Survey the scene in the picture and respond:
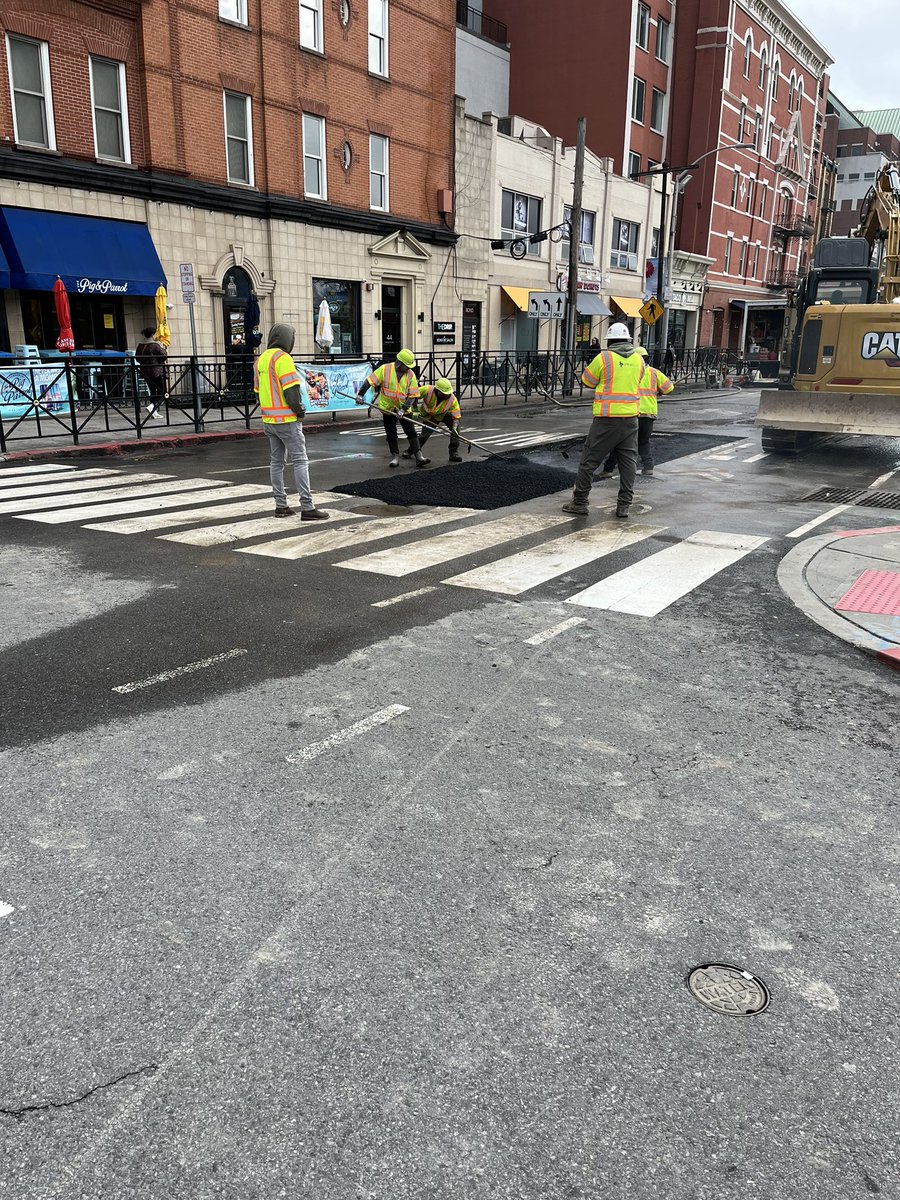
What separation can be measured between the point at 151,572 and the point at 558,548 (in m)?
3.62

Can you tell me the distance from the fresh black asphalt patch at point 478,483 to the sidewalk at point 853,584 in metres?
3.69

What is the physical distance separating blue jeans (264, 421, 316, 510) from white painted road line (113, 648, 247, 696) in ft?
13.0

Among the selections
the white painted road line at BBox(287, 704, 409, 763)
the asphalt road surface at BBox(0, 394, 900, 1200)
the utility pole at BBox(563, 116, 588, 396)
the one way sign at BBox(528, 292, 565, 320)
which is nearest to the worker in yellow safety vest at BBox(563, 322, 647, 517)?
the asphalt road surface at BBox(0, 394, 900, 1200)

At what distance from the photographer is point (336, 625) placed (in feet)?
20.6

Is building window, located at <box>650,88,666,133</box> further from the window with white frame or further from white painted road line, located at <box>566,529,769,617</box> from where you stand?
white painted road line, located at <box>566,529,769,617</box>

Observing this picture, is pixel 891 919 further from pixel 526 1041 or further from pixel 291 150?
pixel 291 150

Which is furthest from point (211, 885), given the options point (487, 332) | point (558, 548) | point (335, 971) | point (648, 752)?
point (487, 332)

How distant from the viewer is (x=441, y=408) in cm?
1393

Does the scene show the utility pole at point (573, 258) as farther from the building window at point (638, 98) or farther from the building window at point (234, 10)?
the building window at point (638, 98)

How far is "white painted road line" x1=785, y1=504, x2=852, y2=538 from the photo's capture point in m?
9.44

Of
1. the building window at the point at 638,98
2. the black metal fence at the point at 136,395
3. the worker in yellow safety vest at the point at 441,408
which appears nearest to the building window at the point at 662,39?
the building window at the point at 638,98

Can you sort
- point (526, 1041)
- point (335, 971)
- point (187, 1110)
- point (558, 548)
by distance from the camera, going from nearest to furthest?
point (187, 1110), point (526, 1041), point (335, 971), point (558, 548)

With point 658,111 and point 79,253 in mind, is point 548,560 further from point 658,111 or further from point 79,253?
point 658,111

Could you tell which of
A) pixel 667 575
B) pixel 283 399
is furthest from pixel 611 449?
pixel 283 399
